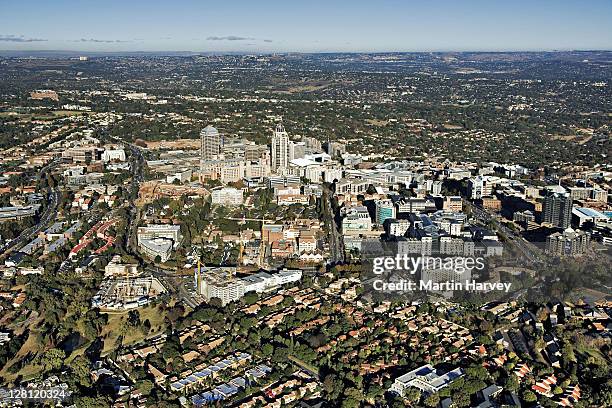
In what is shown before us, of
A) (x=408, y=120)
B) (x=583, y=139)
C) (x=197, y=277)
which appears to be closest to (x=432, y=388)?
(x=197, y=277)

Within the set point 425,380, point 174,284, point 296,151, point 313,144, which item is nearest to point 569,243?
point 425,380

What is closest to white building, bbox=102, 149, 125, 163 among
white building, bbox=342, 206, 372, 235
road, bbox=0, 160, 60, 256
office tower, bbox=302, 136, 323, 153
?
road, bbox=0, 160, 60, 256

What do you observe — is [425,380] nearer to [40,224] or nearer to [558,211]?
[558,211]

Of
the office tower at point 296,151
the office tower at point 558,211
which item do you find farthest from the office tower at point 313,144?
the office tower at point 558,211

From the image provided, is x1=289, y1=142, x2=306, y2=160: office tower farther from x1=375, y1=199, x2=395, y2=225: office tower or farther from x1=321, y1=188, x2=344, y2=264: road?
x1=375, y1=199, x2=395, y2=225: office tower

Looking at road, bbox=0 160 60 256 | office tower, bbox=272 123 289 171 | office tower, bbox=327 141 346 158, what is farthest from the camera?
office tower, bbox=327 141 346 158

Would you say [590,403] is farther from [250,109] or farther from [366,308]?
[250,109]
